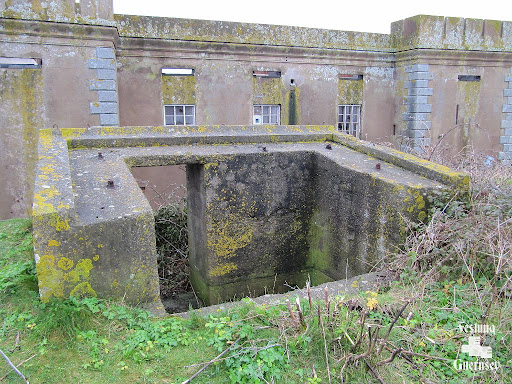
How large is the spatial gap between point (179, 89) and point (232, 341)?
8697mm

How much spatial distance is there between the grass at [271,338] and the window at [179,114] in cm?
738

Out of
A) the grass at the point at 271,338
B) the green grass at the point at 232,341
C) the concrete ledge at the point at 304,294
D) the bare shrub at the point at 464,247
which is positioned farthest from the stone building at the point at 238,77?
the bare shrub at the point at 464,247

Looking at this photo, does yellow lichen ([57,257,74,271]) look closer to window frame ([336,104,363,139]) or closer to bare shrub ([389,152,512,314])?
bare shrub ([389,152,512,314])

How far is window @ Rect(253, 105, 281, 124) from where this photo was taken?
37.9ft

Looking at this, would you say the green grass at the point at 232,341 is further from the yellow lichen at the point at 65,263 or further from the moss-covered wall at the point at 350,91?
the moss-covered wall at the point at 350,91

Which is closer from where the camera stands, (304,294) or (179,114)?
(304,294)

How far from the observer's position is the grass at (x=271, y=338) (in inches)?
103

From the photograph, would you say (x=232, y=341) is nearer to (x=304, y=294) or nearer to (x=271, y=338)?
(x=271, y=338)

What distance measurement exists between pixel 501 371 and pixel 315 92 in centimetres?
1019

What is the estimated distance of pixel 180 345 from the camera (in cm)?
286

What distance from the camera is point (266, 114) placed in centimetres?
1166

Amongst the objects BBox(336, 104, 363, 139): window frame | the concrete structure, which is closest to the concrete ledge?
the concrete structure

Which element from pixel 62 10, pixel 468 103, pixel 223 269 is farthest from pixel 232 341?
pixel 468 103

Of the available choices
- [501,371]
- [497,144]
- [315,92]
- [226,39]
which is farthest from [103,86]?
[497,144]
